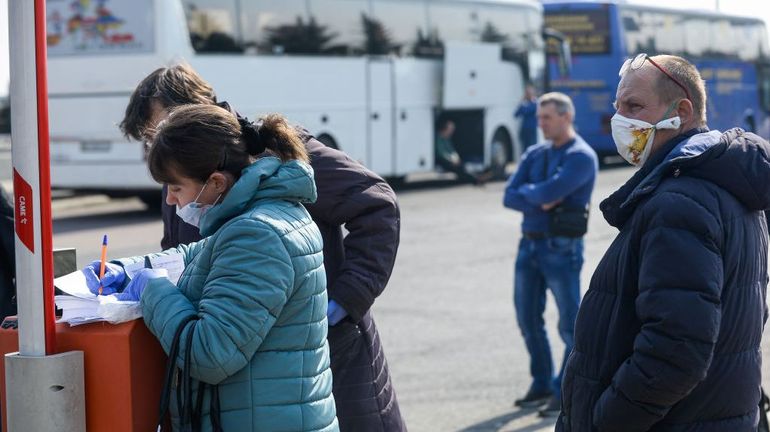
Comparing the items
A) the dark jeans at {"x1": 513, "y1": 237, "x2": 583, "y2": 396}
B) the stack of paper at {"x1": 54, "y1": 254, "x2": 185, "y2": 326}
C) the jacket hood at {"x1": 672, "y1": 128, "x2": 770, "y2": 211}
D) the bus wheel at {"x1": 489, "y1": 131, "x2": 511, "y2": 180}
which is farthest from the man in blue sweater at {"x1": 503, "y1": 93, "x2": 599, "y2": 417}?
the bus wheel at {"x1": 489, "y1": 131, "x2": 511, "y2": 180}

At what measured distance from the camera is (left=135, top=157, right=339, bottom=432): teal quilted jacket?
279 cm

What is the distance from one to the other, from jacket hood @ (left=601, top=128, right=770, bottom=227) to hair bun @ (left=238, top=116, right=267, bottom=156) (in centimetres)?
89

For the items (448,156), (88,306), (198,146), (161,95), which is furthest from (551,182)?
(448,156)

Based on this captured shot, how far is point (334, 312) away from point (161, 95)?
814 millimetres

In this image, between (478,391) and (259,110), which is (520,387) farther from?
(259,110)

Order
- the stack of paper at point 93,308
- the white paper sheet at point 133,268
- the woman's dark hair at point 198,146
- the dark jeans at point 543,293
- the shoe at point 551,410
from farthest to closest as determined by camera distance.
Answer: the dark jeans at point 543,293
the shoe at point 551,410
the white paper sheet at point 133,268
the woman's dark hair at point 198,146
the stack of paper at point 93,308

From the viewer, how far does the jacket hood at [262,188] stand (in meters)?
2.91

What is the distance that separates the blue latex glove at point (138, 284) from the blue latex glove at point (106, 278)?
11cm

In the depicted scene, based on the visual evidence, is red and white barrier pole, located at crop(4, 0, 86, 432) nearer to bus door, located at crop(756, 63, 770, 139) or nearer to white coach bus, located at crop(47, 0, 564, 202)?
white coach bus, located at crop(47, 0, 564, 202)

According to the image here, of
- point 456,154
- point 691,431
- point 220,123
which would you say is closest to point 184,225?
point 220,123

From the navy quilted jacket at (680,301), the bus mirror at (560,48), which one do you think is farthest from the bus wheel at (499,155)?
the navy quilted jacket at (680,301)

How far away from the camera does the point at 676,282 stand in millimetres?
2934

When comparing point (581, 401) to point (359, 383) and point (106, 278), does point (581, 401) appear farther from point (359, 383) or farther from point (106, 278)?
point (106, 278)

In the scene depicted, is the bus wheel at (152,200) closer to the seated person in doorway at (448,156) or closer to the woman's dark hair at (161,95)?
the seated person in doorway at (448,156)
